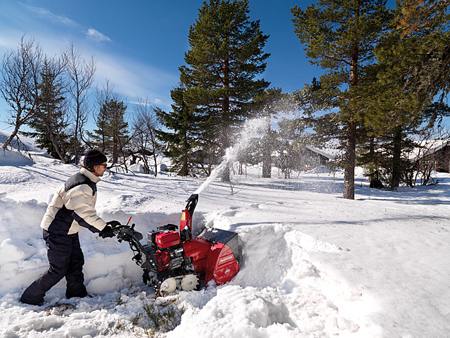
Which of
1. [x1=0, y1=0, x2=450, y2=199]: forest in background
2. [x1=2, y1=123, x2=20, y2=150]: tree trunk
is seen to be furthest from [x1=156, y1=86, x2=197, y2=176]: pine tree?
[x1=2, y1=123, x2=20, y2=150]: tree trunk

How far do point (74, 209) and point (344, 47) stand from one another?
1023cm

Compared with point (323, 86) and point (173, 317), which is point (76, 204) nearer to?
point (173, 317)

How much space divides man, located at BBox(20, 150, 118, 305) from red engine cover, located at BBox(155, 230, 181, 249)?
2.14 ft

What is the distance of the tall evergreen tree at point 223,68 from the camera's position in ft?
37.1

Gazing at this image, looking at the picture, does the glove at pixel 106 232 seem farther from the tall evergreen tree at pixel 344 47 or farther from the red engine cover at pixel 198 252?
the tall evergreen tree at pixel 344 47

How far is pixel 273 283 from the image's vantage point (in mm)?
3295

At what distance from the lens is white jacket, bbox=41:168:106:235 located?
2816 millimetres

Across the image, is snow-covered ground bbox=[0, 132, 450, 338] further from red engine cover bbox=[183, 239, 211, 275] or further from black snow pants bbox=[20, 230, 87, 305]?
red engine cover bbox=[183, 239, 211, 275]

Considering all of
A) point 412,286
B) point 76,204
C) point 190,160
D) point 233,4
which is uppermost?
point 233,4

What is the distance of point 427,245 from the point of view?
3.57 metres

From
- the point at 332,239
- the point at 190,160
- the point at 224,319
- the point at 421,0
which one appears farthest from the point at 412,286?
the point at 190,160

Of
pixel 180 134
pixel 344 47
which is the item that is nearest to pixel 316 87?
pixel 344 47

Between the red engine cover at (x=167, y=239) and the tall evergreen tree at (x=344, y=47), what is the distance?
26.9ft

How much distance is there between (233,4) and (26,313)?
14577 millimetres
